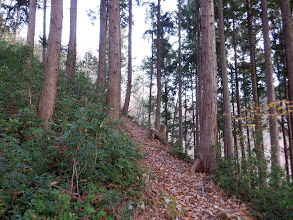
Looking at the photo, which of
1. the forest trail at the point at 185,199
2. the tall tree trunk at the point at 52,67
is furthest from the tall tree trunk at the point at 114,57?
the forest trail at the point at 185,199

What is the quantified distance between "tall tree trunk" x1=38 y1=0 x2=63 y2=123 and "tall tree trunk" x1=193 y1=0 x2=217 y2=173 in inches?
194

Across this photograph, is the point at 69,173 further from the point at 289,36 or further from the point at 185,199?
the point at 289,36

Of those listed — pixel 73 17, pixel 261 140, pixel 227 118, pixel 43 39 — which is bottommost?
pixel 261 140

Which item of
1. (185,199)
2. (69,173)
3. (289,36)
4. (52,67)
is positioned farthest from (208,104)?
(52,67)

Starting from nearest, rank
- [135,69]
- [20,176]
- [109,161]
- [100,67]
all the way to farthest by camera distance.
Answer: [20,176]
[109,161]
[100,67]
[135,69]

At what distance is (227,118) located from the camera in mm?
10023

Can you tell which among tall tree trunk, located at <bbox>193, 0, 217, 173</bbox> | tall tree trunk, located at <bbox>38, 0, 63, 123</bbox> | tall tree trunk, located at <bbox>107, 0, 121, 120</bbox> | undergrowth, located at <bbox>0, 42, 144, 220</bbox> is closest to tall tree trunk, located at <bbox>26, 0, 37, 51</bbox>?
tall tree trunk, located at <bbox>38, 0, 63, 123</bbox>

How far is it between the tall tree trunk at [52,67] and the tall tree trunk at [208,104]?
4.92m

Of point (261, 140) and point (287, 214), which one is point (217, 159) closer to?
point (261, 140)

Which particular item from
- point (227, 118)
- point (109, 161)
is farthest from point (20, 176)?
point (227, 118)

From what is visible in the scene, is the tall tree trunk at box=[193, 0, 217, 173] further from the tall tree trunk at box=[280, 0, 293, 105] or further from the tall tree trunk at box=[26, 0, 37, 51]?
the tall tree trunk at box=[26, 0, 37, 51]

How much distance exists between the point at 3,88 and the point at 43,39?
26.5 ft

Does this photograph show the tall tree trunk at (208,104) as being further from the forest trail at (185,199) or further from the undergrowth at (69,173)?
the undergrowth at (69,173)

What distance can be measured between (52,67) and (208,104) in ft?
17.0
